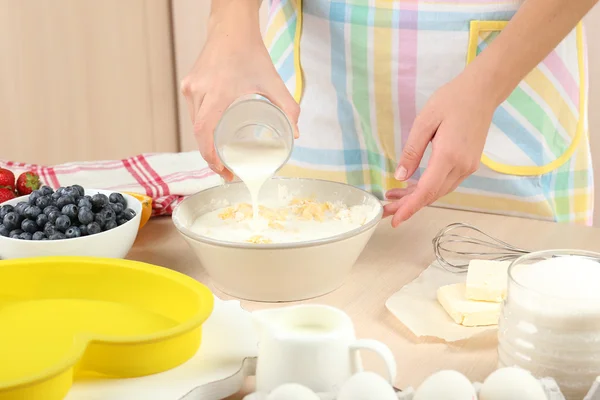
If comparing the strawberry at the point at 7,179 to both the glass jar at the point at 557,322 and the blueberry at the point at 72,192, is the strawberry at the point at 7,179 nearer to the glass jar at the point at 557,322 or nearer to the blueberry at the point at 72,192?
the blueberry at the point at 72,192

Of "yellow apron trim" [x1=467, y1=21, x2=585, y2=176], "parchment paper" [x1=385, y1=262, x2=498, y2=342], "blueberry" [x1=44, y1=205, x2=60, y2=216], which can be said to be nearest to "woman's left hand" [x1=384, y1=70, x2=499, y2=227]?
"parchment paper" [x1=385, y1=262, x2=498, y2=342]

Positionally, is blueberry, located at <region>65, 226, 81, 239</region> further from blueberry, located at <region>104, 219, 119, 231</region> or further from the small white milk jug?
the small white milk jug

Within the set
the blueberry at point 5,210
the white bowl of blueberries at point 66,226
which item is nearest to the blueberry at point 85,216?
the white bowl of blueberries at point 66,226

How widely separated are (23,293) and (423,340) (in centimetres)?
49

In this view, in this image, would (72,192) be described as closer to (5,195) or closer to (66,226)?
(66,226)

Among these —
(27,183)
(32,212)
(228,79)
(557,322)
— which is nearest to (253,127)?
(228,79)

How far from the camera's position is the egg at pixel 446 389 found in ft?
2.31

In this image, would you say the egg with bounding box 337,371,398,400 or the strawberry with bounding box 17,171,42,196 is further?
the strawberry with bounding box 17,171,42,196

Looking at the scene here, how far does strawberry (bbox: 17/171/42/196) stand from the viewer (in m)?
1.33

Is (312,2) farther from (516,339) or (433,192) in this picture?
(516,339)

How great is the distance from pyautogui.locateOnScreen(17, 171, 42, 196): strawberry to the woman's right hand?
0.30 meters

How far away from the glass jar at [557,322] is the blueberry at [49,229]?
0.61m

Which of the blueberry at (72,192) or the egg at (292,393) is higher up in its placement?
the blueberry at (72,192)

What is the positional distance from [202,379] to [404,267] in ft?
1.43
